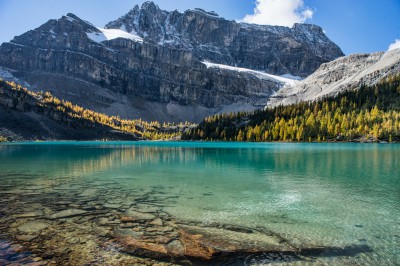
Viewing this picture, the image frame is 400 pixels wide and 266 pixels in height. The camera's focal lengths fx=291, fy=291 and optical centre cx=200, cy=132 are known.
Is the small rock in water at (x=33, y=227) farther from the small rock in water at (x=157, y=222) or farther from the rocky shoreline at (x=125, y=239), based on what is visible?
the small rock in water at (x=157, y=222)

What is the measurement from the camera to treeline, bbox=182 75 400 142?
136500 mm

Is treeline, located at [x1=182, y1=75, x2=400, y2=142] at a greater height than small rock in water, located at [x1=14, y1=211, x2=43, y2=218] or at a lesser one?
greater

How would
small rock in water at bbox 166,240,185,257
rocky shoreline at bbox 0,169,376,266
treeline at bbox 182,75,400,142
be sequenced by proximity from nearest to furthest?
rocky shoreline at bbox 0,169,376,266 → small rock in water at bbox 166,240,185,257 → treeline at bbox 182,75,400,142

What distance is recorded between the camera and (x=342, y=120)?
150375 mm

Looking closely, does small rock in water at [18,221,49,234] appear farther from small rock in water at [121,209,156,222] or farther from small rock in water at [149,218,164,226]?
small rock in water at [149,218,164,226]

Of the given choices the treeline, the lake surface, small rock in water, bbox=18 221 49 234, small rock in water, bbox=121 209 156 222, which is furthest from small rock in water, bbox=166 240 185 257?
the treeline

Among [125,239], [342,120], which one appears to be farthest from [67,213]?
[342,120]

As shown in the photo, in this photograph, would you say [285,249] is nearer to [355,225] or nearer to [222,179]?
[355,225]

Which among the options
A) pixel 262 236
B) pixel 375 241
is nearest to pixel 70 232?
pixel 262 236

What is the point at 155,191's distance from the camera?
81.6ft

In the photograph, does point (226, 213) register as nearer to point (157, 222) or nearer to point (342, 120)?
point (157, 222)

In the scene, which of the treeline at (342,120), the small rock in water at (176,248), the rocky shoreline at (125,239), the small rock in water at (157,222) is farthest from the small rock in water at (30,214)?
the treeline at (342,120)

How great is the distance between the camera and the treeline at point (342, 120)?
136500mm

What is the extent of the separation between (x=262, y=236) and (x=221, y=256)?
3089mm
